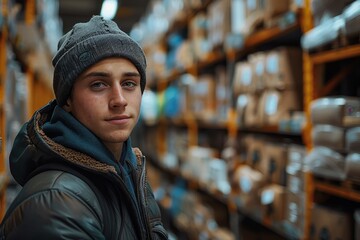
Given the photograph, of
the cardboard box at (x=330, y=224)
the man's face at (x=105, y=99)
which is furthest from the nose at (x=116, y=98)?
the cardboard box at (x=330, y=224)

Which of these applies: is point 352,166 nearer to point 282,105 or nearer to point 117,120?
point 282,105

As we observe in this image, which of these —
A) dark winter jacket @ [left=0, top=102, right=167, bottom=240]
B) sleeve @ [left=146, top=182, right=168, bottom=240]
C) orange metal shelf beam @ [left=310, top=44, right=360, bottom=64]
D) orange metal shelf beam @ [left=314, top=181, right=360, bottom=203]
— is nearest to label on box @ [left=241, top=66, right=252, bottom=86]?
orange metal shelf beam @ [left=310, top=44, right=360, bottom=64]

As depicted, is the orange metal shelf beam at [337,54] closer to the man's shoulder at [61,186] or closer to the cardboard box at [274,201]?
the cardboard box at [274,201]

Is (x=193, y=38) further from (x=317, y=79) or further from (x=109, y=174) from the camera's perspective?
(x=109, y=174)

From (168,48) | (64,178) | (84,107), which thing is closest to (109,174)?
(64,178)

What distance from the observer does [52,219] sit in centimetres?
120

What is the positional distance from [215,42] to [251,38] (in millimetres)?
825

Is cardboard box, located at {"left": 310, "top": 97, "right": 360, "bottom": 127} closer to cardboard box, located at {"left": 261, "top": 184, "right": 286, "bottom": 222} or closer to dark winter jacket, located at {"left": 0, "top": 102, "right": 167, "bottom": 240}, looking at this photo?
cardboard box, located at {"left": 261, "top": 184, "right": 286, "bottom": 222}

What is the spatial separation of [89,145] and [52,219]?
29 cm

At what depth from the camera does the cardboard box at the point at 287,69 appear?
3.08 m

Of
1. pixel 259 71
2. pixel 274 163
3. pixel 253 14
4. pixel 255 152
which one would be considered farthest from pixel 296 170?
pixel 253 14

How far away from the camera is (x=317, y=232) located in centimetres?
254

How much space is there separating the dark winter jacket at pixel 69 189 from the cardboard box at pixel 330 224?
119 centimetres

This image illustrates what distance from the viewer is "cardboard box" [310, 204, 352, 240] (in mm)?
2377
